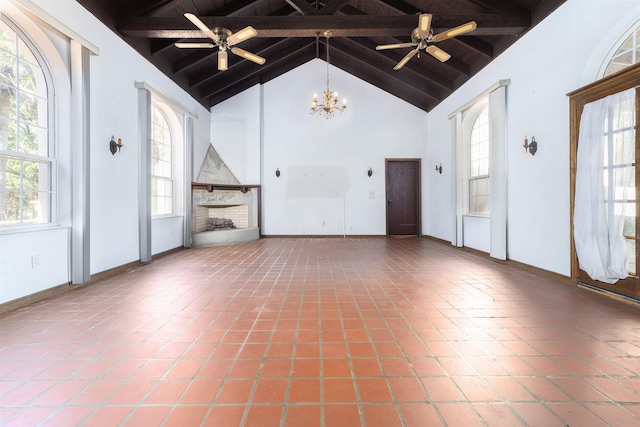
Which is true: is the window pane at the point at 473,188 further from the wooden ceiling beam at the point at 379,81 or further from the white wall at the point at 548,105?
the wooden ceiling beam at the point at 379,81

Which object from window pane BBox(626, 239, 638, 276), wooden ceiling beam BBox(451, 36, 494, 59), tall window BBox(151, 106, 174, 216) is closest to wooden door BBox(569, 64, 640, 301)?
window pane BBox(626, 239, 638, 276)

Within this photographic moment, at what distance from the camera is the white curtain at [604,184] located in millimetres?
2781

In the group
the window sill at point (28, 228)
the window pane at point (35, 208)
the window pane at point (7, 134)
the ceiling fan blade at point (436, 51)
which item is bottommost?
the window sill at point (28, 228)

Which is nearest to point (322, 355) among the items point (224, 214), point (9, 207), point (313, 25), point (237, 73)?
point (9, 207)

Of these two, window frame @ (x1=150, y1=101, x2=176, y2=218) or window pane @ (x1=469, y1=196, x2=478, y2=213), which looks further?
window pane @ (x1=469, y1=196, x2=478, y2=213)

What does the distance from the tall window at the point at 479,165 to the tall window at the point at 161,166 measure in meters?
6.05

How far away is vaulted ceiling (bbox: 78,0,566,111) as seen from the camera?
163 inches

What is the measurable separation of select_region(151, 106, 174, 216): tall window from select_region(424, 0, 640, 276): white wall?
5957mm

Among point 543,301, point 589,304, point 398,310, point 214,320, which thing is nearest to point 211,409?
point 214,320

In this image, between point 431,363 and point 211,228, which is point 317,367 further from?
point 211,228

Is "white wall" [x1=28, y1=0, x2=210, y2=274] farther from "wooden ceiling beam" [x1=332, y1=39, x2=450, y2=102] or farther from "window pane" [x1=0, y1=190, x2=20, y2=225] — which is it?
"wooden ceiling beam" [x1=332, y1=39, x2=450, y2=102]

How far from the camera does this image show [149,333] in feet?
7.15

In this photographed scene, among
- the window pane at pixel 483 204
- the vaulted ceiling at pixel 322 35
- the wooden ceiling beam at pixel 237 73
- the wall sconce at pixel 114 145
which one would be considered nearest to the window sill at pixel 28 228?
the wall sconce at pixel 114 145

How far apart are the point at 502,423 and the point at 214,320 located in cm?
201
